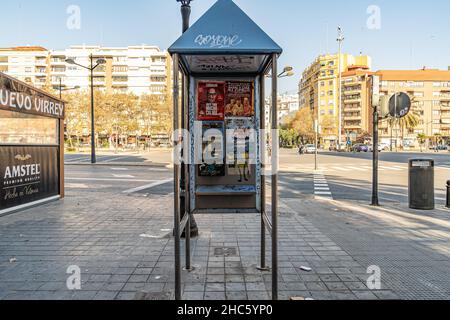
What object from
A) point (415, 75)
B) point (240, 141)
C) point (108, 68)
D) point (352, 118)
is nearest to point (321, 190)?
point (240, 141)

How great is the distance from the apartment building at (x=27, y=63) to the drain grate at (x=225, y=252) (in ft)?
313

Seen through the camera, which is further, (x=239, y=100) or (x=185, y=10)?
(x=185, y=10)

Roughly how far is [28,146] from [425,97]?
102 m

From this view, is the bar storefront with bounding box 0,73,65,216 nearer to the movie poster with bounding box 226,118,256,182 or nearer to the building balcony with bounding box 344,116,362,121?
the movie poster with bounding box 226,118,256,182

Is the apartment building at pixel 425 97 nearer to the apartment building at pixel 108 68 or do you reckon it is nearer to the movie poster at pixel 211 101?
the apartment building at pixel 108 68

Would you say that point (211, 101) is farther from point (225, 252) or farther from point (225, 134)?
point (225, 252)

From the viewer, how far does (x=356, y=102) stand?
95.4 metres

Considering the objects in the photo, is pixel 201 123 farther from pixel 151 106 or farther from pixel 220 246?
pixel 151 106

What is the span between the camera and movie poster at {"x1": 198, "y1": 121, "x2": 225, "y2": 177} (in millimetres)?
4809

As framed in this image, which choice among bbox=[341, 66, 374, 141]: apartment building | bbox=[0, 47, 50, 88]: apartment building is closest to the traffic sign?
bbox=[341, 66, 374, 141]: apartment building

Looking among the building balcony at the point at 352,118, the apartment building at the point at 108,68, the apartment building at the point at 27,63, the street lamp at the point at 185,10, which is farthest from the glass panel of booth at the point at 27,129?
the building balcony at the point at 352,118

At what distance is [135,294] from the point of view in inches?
154
